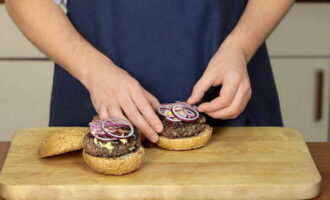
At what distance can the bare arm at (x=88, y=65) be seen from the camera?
4.47 feet

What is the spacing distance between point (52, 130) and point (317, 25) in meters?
1.35

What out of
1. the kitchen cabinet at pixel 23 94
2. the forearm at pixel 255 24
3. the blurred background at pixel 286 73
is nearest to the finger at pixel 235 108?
the forearm at pixel 255 24

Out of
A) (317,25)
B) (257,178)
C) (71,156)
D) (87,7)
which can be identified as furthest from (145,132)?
(317,25)

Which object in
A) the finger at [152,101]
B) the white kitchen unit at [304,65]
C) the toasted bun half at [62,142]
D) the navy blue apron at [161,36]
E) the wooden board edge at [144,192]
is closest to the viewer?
the wooden board edge at [144,192]

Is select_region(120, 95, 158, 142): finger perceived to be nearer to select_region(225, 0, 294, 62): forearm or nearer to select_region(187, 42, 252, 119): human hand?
select_region(187, 42, 252, 119): human hand

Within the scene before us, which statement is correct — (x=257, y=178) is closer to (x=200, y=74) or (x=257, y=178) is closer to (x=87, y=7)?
(x=200, y=74)

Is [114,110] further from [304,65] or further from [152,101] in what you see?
[304,65]

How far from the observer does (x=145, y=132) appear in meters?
1.36

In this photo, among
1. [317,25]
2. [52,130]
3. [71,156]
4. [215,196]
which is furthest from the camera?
[317,25]

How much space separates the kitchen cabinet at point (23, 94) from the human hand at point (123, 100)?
1.23m

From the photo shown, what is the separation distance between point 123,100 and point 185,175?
0.72ft

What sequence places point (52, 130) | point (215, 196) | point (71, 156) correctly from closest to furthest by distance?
point (215, 196)
point (71, 156)
point (52, 130)

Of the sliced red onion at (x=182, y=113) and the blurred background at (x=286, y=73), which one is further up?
the sliced red onion at (x=182, y=113)

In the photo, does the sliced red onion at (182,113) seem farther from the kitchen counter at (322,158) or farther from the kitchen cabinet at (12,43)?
the kitchen cabinet at (12,43)
